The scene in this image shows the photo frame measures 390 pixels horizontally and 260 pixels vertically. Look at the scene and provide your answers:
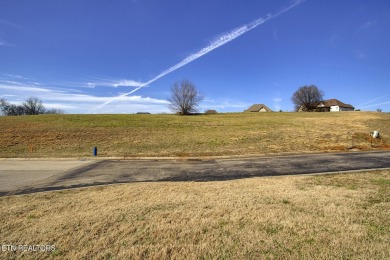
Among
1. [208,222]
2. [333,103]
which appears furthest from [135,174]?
[333,103]

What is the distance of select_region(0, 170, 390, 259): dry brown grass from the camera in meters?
3.52

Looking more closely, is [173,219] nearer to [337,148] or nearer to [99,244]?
[99,244]

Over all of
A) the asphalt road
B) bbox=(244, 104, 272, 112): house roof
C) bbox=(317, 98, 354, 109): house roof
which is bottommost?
the asphalt road

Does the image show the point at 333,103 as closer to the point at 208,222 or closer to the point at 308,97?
the point at 308,97

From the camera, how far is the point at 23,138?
75.4 feet

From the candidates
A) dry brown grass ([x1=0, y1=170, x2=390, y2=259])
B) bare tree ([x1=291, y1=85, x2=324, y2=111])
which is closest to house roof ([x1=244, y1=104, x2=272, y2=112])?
bare tree ([x1=291, y1=85, x2=324, y2=111])

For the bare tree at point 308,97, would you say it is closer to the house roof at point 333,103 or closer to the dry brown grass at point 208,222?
the house roof at point 333,103

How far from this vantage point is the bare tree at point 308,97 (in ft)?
295

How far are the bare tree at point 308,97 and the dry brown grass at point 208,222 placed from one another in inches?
3690

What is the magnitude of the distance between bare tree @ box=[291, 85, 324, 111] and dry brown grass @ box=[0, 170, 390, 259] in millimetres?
93727

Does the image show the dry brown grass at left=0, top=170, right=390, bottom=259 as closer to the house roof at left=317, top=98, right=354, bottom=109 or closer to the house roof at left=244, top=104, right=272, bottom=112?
the house roof at left=244, top=104, right=272, bottom=112

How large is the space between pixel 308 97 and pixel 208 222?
98.8 meters

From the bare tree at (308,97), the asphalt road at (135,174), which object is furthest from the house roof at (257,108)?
the asphalt road at (135,174)

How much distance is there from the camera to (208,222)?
4.50 metres
